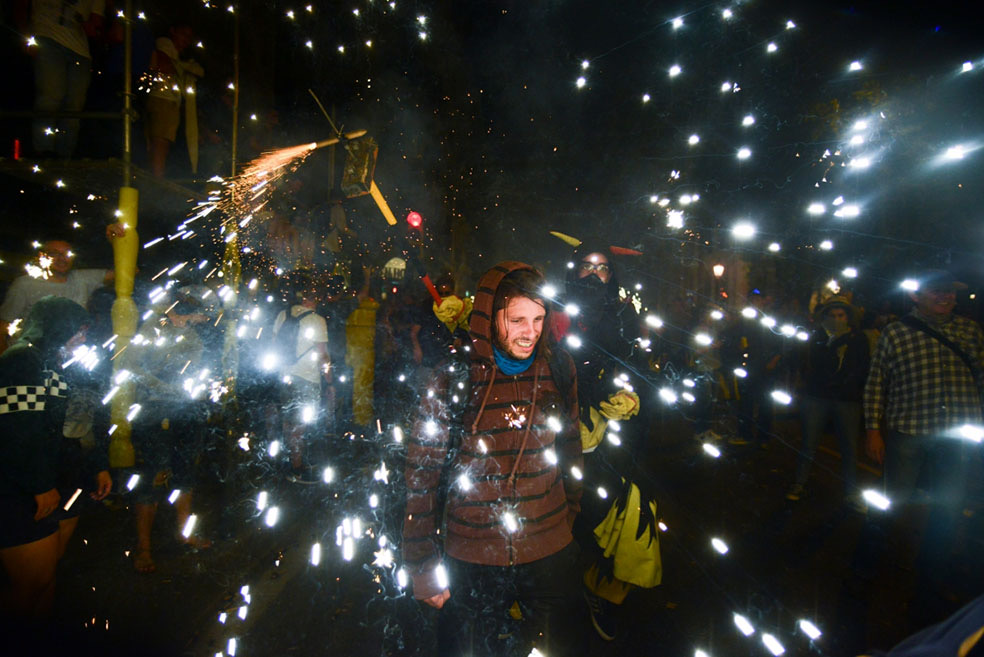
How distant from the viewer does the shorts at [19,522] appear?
2.29 metres

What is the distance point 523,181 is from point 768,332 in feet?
21.5

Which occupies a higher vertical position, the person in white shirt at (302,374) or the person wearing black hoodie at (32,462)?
the person wearing black hoodie at (32,462)

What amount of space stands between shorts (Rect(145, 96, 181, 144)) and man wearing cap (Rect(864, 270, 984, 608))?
9032mm

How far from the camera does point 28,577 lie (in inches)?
95.4

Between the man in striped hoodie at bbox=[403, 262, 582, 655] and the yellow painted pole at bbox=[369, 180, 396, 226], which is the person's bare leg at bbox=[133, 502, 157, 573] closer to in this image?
the man in striped hoodie at bbox=[403, 262, 582, 655]

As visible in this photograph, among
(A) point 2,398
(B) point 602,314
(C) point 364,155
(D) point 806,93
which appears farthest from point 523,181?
(A) point 2,398

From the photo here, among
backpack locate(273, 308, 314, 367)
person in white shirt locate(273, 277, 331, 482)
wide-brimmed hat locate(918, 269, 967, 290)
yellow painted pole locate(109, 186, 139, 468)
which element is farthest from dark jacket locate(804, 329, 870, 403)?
yellow painted pole locate(109, 186, 139, 468)

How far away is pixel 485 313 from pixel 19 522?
9.80 ft

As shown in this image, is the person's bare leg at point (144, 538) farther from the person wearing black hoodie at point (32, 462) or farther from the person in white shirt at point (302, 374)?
the person in white shirt at point (302, 374)

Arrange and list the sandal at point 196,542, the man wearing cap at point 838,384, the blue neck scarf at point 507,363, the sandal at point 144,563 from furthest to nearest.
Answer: the man wearing cap at point 838,384
the sandal at point 196,542
the sandal at point 144,563
the blue neck scarf at point 507,363

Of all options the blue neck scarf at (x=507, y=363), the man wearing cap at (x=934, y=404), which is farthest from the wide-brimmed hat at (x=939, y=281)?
the blue neck scarf at (x=507, y=363)

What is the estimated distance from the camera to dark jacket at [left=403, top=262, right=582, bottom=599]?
2035 mm

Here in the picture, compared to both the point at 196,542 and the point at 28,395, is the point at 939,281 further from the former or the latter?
the point at 196,542

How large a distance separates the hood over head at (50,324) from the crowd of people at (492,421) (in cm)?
1
